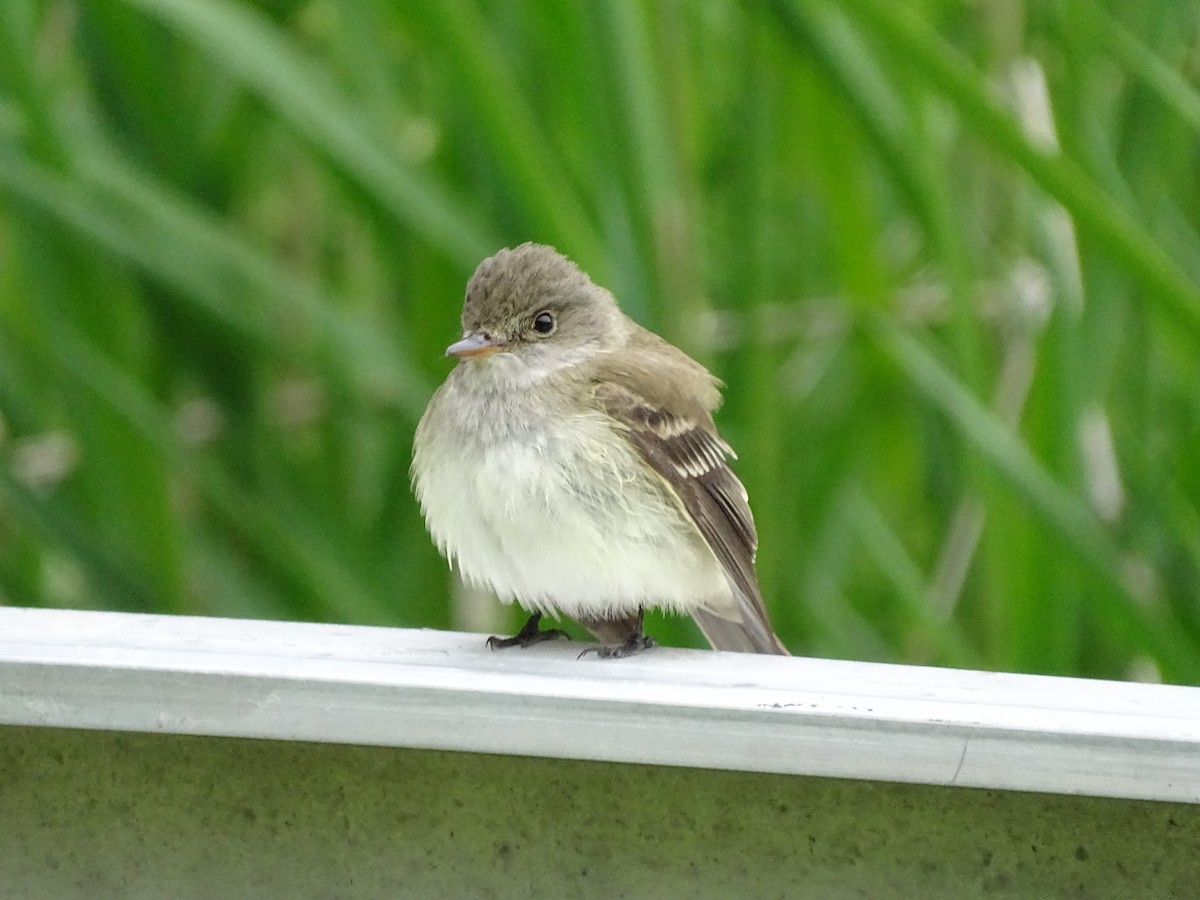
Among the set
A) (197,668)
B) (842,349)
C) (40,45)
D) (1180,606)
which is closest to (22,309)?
(40,45)

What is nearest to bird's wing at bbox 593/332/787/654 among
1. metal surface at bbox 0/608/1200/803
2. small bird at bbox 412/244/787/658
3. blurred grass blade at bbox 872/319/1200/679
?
small bird at bbox 412/244/787/658

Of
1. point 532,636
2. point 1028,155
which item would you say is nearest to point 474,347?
point 532,636

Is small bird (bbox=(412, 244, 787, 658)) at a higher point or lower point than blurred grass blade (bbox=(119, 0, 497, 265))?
lower

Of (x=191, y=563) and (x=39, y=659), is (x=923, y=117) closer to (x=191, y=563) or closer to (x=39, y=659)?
(x=191, y=563)

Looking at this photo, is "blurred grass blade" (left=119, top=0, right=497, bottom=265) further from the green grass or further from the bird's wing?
the bird's wing

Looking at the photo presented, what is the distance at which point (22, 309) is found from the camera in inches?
89.5

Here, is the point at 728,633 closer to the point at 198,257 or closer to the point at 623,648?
the point at 623,648

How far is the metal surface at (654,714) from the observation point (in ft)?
2.95

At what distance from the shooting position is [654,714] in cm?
95

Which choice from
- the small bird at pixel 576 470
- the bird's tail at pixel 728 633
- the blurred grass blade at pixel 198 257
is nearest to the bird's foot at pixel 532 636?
the small bird at pixel 576 470

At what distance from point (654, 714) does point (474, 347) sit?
2.75ft

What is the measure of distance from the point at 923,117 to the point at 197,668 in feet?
4.38

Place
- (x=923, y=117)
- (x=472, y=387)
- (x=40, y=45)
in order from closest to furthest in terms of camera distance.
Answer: (x=472, y=387) → (x=923, y=117) → (x=40, y=45)

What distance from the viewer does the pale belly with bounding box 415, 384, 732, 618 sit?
1583mm
